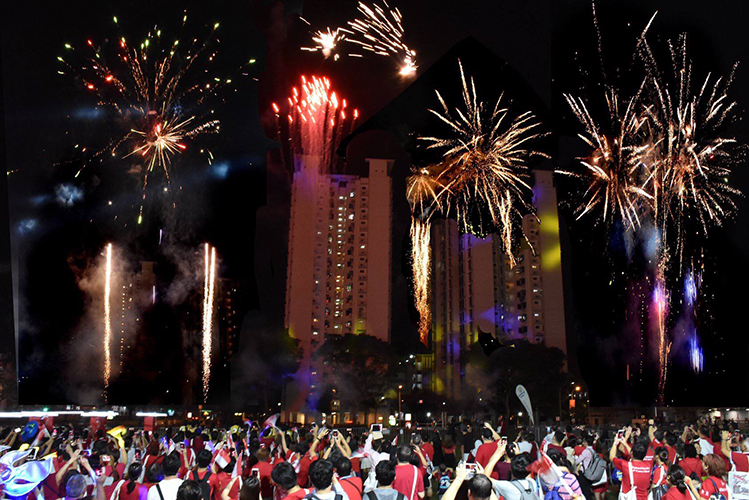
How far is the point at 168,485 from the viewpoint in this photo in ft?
18.3

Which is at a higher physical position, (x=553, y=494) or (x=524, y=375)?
(x=553, y=494)

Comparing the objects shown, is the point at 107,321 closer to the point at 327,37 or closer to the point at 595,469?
the point at 327,37

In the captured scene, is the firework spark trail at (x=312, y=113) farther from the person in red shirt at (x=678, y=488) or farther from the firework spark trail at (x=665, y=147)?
the person in red shirt at (x=678, y=488)

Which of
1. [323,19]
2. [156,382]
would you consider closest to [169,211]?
[156,382]

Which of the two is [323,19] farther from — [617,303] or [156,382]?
[617,303]

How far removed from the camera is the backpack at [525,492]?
17.6ft

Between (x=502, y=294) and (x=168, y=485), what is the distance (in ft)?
245

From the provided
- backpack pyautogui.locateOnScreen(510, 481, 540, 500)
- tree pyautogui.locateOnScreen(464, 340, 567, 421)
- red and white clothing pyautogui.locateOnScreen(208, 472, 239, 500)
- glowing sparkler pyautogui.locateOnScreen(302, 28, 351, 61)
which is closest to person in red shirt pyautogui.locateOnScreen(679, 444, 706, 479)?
backpack pyautogui.locateOnScreen(510, 481, 540, 500)

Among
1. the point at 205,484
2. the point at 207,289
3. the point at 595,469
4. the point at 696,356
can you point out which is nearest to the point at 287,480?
the point at 205,484

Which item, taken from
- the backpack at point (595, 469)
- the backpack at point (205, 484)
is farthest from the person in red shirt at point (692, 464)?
the backpack at point (205, 484)

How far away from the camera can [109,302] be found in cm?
3506

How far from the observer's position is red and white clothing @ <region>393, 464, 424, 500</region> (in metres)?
6.09

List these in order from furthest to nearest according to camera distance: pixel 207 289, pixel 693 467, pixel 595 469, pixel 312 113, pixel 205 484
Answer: pixel 312 113
pixel 207 289
pixel 595 469
pixel 693 467
pixel 205 484

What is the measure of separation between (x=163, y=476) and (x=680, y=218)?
120ft
